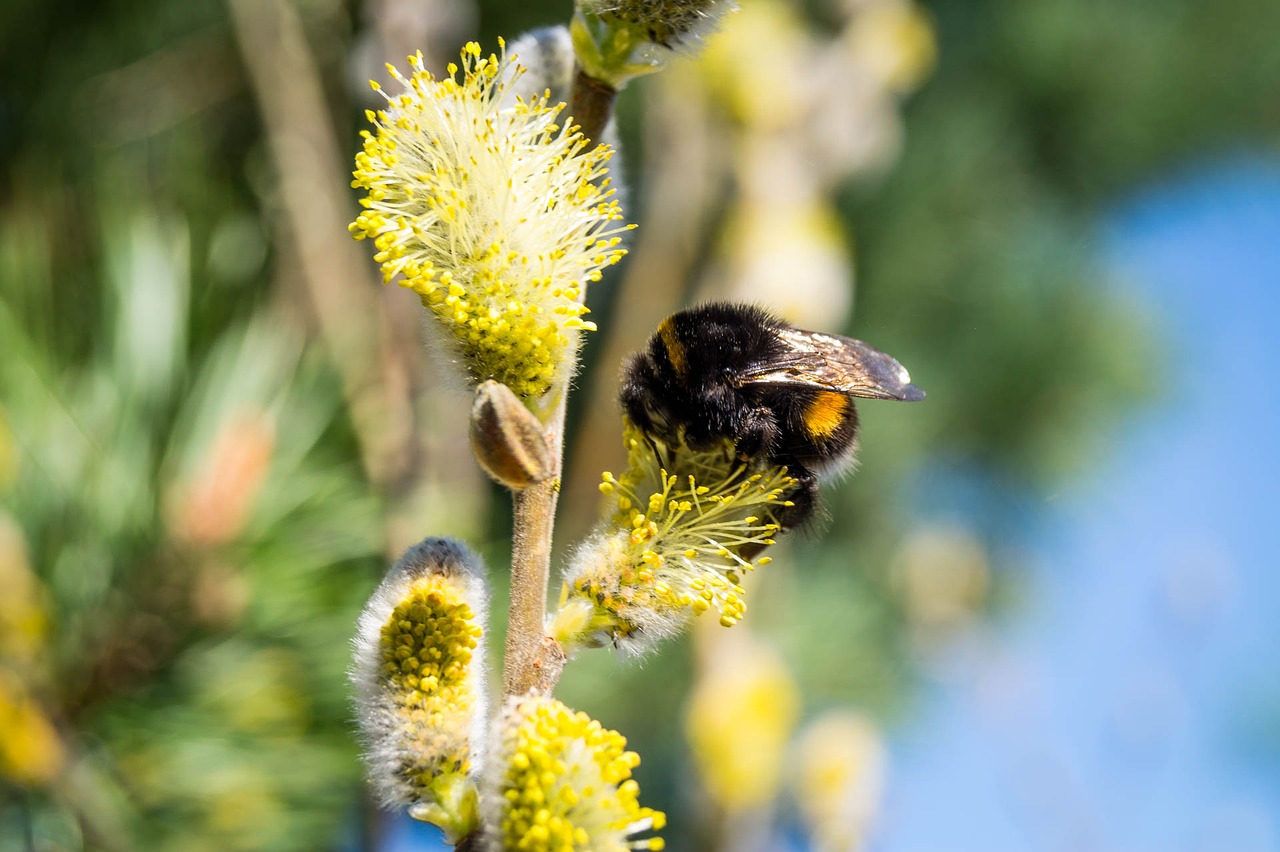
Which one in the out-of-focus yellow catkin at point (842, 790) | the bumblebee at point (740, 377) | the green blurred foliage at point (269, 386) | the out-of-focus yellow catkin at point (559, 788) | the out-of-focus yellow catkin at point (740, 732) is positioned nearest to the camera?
the out-of-focus yellow catkin at point (559, 788)

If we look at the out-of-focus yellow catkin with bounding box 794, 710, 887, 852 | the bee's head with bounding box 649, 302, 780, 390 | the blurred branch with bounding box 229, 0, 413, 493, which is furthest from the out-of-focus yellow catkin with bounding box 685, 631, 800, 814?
the bee's head with bounding box 649, 302, 780, 390

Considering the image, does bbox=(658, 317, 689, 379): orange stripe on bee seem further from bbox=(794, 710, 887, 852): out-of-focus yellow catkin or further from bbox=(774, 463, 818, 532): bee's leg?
bbox=(794, 710, 887, 852): out-of-focus yellow catkin

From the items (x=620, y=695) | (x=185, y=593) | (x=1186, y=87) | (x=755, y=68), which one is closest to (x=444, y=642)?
(x=185, y=593)

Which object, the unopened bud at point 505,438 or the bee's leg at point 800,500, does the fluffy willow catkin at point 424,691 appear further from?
the bee's leg at point 800,500

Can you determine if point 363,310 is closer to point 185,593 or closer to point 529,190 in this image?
point 185,593

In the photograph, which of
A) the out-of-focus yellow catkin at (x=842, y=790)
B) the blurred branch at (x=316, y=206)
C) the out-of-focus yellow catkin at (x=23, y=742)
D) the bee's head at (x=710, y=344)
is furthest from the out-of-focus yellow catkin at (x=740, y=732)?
the bee's head at (x=710, y=344)
